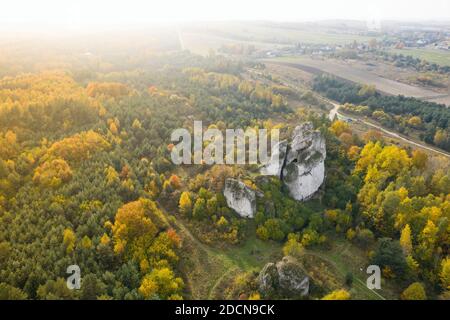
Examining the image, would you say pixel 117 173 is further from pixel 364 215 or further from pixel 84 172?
pixel 364 215

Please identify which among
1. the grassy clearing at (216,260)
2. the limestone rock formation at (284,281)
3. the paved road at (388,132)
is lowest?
the paved road at (388,132)

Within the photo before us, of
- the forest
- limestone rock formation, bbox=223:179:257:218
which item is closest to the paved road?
the forest

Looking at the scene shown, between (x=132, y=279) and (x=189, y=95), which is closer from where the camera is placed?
(x=132, y=279)

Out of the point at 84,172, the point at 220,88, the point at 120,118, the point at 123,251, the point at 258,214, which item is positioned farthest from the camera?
the point at 220,88

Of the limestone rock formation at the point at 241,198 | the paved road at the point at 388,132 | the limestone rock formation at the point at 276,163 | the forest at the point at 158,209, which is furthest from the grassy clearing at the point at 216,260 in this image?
the paved road at the point at 388,132

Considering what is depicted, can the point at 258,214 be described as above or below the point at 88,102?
below

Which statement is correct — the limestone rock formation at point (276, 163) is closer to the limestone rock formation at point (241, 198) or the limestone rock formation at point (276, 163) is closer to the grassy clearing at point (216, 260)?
the limestone rock formation at point (241, 198)

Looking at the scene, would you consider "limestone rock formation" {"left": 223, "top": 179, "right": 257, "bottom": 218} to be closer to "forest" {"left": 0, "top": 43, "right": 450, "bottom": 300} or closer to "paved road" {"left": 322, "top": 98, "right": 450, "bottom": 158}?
"forest" {"left": 0, "top": 43, "right": 450, "bottom": 300}

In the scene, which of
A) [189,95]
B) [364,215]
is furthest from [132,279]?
[189,95]
